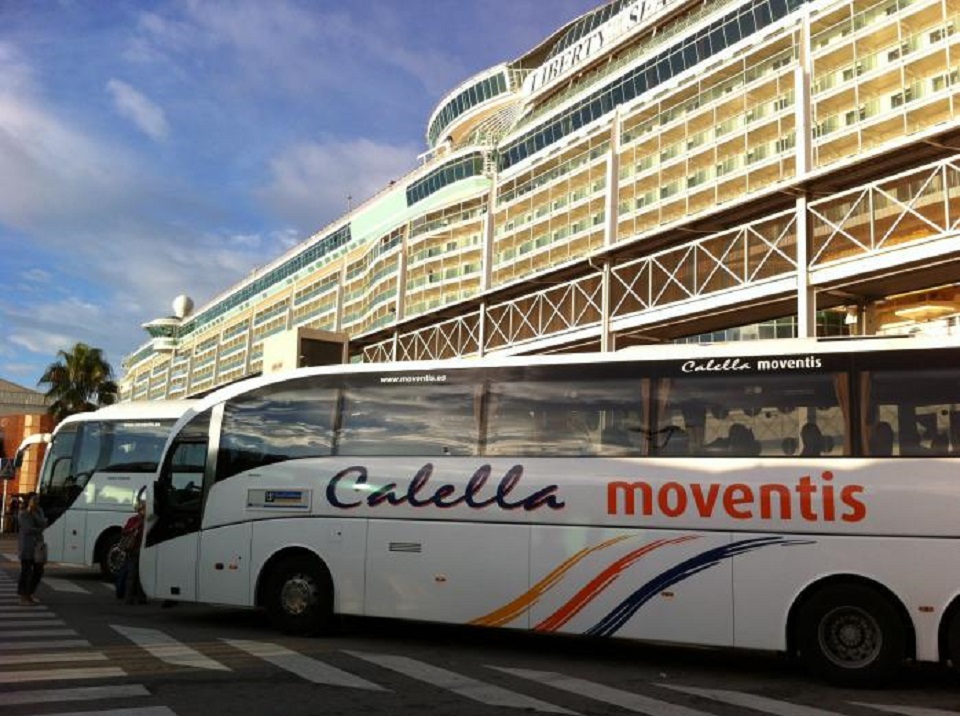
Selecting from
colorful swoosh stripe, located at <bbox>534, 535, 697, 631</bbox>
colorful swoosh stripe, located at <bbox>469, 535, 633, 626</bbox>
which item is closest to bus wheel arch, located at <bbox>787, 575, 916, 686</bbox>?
colorful swoosh stripe, located at <bbox>534, 535, 697, 631</bbox>

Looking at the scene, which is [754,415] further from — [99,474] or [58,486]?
[58,486]

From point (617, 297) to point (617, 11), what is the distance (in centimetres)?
4219

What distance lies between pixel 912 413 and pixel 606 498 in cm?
299

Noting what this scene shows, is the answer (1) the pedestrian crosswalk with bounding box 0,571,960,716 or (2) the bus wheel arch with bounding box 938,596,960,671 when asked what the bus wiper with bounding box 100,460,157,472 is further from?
(2) the bus wheel arch with bounding box 938,596,960,671

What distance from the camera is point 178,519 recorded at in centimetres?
1123

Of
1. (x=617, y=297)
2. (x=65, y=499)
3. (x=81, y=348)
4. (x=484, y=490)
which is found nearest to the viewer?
(x=484, y=490)

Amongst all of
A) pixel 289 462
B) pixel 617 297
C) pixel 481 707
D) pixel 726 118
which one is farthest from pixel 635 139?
pixel 481 707

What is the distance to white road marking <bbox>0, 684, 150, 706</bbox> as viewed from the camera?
622cm

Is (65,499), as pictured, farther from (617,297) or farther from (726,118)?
(726,118)

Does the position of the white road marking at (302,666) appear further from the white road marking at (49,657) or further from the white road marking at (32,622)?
the white road marking at (32,622)

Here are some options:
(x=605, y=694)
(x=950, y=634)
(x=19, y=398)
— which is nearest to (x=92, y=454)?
(x=605, y=694)

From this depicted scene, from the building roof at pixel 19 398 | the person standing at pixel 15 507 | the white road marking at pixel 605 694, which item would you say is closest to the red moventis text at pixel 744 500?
the white road marking at pixel 605 694

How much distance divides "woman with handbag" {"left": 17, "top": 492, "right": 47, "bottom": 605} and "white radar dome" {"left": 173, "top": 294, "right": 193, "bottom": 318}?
4987 inches

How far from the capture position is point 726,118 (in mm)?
48719
